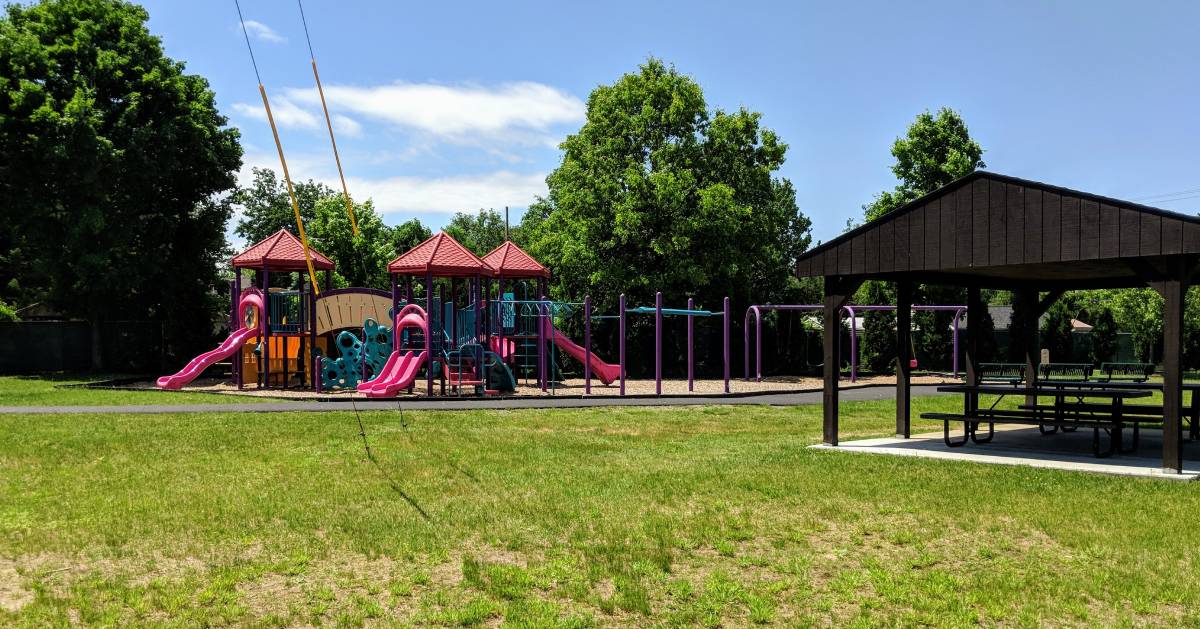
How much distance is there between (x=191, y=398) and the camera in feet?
69.6

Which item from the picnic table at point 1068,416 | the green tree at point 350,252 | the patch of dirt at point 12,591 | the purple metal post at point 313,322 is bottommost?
the patch of dirt at point 12,591

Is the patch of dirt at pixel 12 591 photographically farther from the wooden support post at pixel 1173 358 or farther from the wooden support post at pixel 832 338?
the wooden support post at pixel 1173 358

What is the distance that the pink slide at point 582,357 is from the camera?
2684 centimetres

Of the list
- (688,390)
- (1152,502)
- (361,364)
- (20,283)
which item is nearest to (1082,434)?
(1152,502)

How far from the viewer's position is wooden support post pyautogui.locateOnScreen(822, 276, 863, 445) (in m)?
12.5

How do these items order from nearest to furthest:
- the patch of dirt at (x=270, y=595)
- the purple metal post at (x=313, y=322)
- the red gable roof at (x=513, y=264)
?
1. the patch of dirt at (x=270, y=595)
2. the purple metal post at (x=313, y=322)
3. the red gable roof at (x=513, y=264)

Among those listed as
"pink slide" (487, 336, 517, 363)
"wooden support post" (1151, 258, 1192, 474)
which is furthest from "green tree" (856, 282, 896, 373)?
"wooden support post" (1151, 258, 1192, 474)

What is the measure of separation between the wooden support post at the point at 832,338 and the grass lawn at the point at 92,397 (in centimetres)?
1336

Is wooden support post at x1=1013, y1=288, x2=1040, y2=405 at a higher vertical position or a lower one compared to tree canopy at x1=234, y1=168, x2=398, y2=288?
lower

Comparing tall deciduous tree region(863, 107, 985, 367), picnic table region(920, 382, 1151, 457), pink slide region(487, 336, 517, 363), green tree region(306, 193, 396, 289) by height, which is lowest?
picnic table region(920, 382, 1151, 457)

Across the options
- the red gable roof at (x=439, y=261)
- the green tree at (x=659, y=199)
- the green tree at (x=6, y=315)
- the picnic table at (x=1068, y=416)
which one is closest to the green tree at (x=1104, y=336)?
the green tree at (x=659, y=199)

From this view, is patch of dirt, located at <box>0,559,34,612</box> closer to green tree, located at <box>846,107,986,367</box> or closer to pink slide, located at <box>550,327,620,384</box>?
pink slide, located at <box>550,327,620,384</box>

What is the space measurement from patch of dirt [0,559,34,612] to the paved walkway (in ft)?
38.0

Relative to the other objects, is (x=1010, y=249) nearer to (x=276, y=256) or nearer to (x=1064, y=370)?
(x=1064, y=370)
